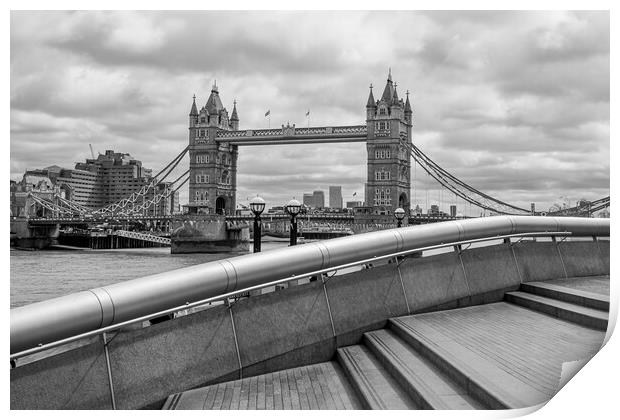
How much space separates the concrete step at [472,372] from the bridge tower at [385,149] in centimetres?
6130

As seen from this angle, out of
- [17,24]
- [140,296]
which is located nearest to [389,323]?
[140,296]

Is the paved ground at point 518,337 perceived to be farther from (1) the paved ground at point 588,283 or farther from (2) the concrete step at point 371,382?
(1) the paved ground at point 588,283

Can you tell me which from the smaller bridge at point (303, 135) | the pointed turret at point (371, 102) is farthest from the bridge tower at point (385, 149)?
the smaller bridge at point (303, 135)

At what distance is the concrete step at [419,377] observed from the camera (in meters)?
3.37

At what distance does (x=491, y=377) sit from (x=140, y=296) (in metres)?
2.16

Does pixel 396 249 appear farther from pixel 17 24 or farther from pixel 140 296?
pixel 17 24

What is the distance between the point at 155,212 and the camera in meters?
79.2

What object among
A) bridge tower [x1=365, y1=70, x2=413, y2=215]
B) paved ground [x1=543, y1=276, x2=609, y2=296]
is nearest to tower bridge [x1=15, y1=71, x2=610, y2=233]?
bridge tower [x1=365, y1=70, x2=413, y2=215]

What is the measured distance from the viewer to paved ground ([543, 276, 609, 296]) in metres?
5.84

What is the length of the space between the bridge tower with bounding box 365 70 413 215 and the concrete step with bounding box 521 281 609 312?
195 ft

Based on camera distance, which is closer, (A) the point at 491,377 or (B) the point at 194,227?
(A) the point at 491,377

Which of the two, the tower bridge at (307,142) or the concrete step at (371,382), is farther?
the tower bridge at (307,142)

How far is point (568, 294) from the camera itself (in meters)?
5.32

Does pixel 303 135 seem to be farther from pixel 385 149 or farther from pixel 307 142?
pixel 385 149
